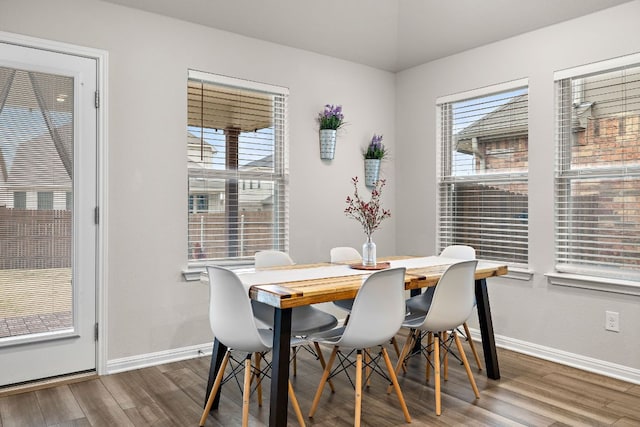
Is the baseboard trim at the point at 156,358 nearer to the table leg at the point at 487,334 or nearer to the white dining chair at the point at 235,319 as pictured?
the white dining chair at the point at 235,319

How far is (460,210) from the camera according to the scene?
4445 mm

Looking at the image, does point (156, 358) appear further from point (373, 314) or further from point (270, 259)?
point (373, 314)

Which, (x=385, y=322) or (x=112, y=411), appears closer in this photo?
(x=385, y=322)

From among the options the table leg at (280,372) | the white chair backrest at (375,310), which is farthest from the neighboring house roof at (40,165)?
the white chair backrest at (375,310)

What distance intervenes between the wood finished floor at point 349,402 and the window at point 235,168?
1.07 meters

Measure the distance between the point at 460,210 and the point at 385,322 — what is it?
7.43 ft

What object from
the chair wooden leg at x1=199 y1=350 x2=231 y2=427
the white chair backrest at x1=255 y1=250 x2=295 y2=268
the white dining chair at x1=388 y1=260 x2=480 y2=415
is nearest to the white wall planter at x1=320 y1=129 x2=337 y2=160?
the white chair backrest at x1=255 y1=250 x2=295 y2=268

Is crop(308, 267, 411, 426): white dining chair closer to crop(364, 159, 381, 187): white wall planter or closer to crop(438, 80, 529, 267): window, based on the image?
crop(438, 80, 529, 267): window

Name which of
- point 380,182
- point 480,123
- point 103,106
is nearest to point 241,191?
point 103,106

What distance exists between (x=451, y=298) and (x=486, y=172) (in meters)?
1.83

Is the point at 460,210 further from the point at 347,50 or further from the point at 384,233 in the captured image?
the point at 347,50

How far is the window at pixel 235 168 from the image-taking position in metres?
3.74

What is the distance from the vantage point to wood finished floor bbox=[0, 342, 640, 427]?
2.61 metres

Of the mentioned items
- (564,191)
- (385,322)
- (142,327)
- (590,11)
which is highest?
(590,11)
